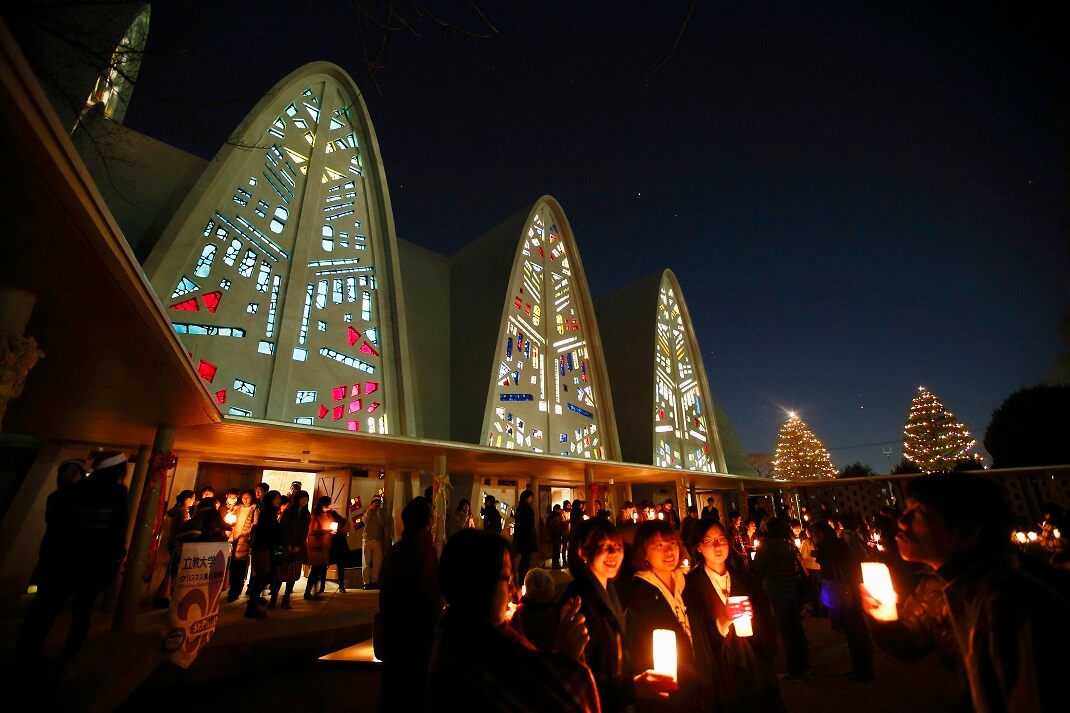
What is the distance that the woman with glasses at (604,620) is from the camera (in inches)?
70.7

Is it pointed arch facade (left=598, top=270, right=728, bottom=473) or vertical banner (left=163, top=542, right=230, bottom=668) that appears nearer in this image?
vertical banner (left=163, top=542, right=230, bottom=668)

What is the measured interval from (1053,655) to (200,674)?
21.4 ft

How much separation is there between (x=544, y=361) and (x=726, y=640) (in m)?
17.2

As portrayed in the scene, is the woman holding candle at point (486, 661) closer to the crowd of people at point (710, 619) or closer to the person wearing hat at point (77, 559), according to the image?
the crowd of people at point (710, 619)

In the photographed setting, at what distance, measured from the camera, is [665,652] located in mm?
1907

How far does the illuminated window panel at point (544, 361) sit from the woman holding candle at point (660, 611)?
14064mm

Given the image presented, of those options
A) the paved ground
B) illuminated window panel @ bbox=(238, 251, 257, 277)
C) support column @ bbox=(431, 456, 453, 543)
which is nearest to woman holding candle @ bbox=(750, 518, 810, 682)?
the paved ground

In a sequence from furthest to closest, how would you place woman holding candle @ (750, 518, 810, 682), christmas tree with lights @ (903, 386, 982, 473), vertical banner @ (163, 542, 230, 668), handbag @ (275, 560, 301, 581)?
christmas tree with lights @ (903, 386, 982, 473) → handbag @ (275, 560, 301, 581) → woman holding candle @ (750, 518, 810, 682) → vertical banner @ (163, 542, 230, 668)

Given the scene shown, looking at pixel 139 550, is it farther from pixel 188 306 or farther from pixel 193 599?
pixel 188 306

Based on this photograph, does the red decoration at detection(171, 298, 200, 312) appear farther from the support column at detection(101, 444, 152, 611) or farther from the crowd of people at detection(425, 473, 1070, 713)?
the crowd of people at detection(425, 473, 1070, 713)

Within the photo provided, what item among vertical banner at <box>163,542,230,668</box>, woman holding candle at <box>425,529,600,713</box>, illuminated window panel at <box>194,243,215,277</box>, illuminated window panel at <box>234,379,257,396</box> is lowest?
vertical banner at <box>163,542,230,668</box>

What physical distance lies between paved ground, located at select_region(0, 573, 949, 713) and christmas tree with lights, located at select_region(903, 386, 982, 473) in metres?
27.8

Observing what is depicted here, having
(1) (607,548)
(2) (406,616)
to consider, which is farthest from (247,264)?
(1) (607,548)

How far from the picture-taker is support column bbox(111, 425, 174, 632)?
591 cm
